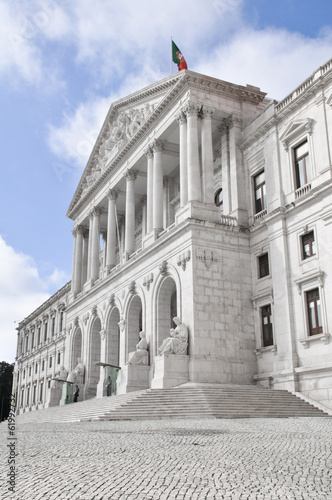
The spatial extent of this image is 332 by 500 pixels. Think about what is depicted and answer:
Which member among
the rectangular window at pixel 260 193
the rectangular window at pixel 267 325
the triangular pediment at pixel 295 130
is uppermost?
the triangular pediment at pixel 295 130

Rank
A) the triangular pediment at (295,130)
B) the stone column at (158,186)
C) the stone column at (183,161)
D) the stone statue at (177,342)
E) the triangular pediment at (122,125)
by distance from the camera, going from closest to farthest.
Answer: the stone statue at (177,342) < the triangular pediment at (295,130) < the stone column at (183,161) < the stone column at (158,186) < the triangular pediment at (122,125)

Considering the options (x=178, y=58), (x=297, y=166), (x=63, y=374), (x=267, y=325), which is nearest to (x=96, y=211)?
(x=63, y=374)

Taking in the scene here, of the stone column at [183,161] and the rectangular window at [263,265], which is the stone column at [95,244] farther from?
the rectangular window at [263,265]

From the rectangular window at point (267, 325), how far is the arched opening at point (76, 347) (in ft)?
78.9

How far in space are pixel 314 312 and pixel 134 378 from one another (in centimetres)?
1189

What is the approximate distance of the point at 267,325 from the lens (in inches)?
1228

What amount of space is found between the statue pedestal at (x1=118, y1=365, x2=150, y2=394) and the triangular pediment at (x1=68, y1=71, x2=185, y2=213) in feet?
58.4

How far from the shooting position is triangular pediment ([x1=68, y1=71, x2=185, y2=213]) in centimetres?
3906

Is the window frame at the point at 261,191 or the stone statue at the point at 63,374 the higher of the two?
the window frame at the point at 261,191

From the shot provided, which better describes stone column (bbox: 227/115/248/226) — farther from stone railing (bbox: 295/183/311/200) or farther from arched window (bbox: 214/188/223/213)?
stone railing (bbox: 295/183/311/200)

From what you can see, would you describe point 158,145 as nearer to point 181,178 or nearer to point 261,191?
point 181,178

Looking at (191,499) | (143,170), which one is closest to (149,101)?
(143,170)

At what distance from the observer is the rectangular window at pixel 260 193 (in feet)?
111

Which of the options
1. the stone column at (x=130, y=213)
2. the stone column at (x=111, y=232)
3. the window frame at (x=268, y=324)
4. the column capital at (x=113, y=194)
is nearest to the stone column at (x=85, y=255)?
the stone column at (x=111, y=232)
